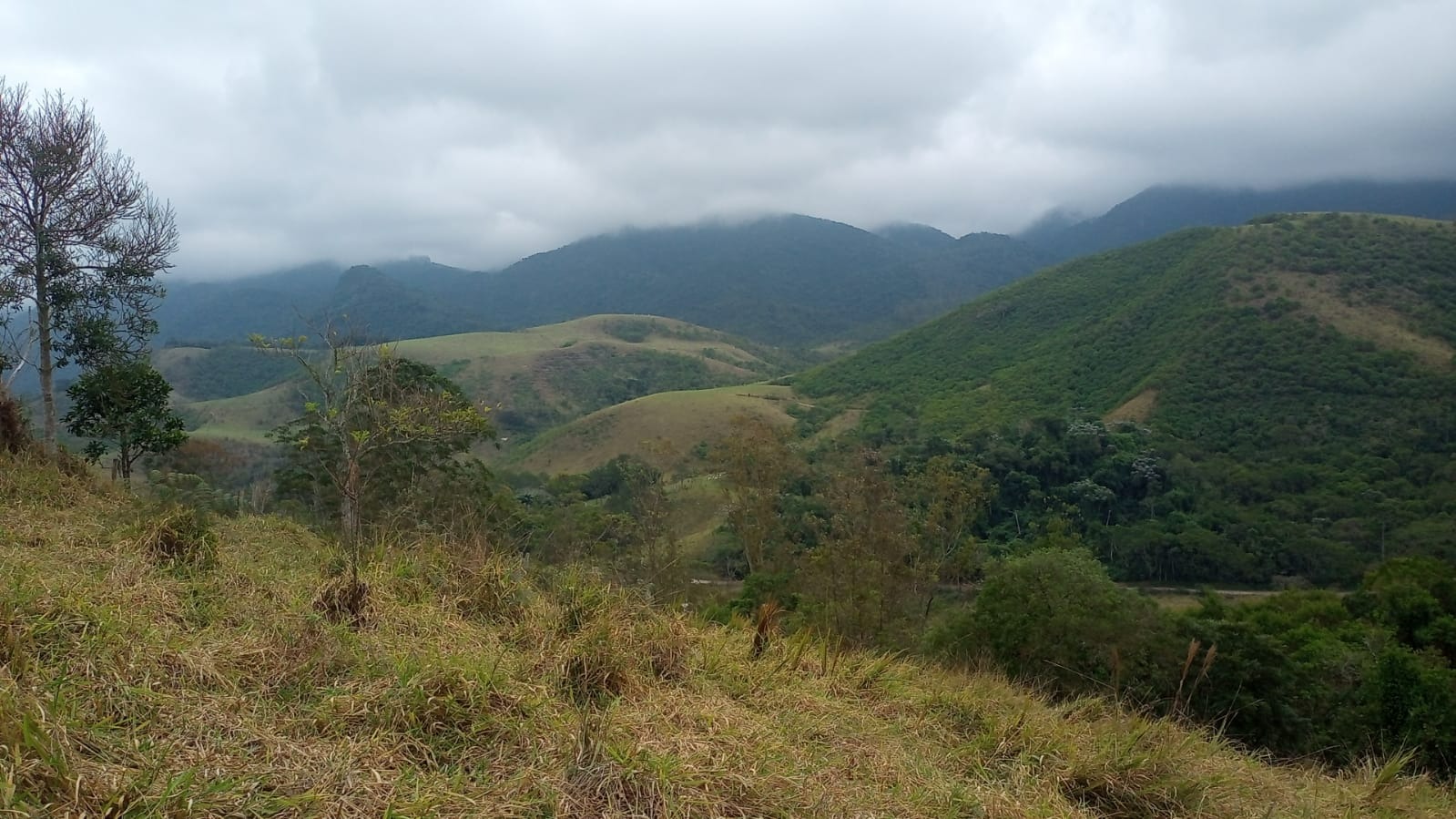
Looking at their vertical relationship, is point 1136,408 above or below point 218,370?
below

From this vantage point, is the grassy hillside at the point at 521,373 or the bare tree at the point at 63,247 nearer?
the bare tree at the point at 63,247

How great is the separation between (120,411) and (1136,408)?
69816 mm

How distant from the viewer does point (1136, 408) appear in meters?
66.3

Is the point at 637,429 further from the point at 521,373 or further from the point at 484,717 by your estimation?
the point at 484,717

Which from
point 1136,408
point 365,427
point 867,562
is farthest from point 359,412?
point 1136,408

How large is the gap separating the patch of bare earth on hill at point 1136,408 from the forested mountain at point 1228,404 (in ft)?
0.75

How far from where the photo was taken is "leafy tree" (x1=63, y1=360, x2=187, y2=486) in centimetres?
1457

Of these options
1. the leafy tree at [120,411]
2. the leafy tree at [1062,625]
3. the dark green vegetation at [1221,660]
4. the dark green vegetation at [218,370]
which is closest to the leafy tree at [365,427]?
the leafy tree at [120,411]

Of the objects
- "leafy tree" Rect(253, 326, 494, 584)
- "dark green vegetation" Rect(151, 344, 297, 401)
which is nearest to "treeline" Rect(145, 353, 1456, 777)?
"leafy tree" Rect(253, 326, 494, 584)

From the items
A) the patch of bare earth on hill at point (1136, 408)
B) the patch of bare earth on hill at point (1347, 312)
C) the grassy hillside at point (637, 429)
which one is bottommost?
the grassy hillside at point (637, 429)

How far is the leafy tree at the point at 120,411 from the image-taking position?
47.8 ft

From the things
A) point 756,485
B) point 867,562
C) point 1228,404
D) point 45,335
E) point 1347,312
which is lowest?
point 867,562

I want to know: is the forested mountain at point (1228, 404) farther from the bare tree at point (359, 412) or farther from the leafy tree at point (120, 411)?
A: the leafy tree at point (120, 411)

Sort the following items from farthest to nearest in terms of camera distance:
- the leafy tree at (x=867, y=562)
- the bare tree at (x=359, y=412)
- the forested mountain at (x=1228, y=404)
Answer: the forested mountain at (x=1228, y=404)
the leafy tree at (x=867, y=562)
the bare tree at (x=359, y=412)
